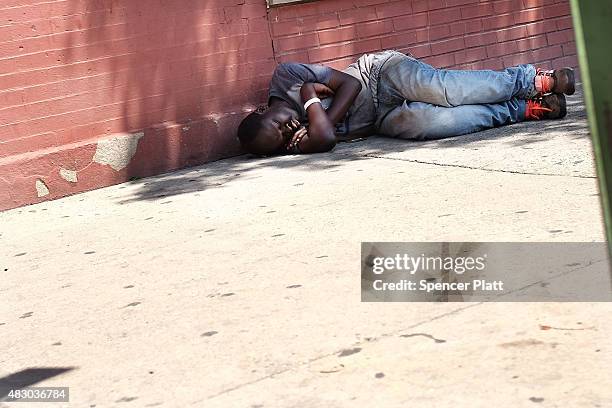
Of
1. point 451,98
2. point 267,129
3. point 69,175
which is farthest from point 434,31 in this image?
point 69,175

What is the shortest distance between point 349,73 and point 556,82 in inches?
56.6

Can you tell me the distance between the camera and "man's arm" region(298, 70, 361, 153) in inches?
276

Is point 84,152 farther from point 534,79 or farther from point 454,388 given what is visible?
point 454,388

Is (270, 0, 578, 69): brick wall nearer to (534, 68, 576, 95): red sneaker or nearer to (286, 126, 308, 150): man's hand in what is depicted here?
(286, 126, 308, 150): man's hand

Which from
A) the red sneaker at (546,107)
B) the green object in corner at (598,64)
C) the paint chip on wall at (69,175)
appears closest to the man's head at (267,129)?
the paint chip on wall at (69,175)

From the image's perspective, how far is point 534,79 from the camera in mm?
7141

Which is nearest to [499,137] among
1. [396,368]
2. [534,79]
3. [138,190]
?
[534,79]

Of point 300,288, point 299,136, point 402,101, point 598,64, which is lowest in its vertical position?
point 300,288

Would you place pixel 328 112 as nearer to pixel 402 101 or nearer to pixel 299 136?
pixel 299 136

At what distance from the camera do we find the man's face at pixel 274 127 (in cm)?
703

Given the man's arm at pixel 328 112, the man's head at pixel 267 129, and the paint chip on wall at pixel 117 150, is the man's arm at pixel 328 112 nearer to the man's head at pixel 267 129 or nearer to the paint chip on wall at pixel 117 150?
the man's head at pixel 267 129

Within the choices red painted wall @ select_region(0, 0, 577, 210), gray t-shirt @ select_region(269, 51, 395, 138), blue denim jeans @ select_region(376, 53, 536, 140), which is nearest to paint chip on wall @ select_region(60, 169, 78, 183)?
red painted wall @ select_region(0, 0, 577, 210)

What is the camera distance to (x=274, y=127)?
277 inches

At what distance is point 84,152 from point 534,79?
310 centimetres
